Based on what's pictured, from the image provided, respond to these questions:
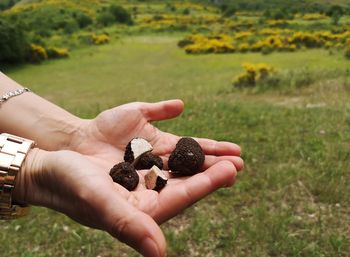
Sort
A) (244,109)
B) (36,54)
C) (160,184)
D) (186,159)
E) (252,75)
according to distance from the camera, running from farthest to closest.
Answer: (36,54)
(252,75)
(244,109)
(186,159)
(160,184)

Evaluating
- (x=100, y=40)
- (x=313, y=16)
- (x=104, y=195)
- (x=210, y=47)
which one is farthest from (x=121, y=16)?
(x=104, y=195)

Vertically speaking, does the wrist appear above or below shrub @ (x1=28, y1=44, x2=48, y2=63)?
above

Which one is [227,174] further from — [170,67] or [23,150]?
[170,67]

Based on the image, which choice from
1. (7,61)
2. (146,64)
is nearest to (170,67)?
(146,64)

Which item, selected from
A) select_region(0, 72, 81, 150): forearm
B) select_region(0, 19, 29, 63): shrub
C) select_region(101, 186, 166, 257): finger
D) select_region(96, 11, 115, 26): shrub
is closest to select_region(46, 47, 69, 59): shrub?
select_region(0, 19, 29, 63): shrub

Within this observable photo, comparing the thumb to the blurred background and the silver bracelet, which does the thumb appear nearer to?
the silver bracelet

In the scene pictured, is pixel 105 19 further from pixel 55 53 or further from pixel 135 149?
pixel 135 149

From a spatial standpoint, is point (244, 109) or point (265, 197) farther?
point (244, 109)

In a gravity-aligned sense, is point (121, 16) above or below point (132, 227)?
below
